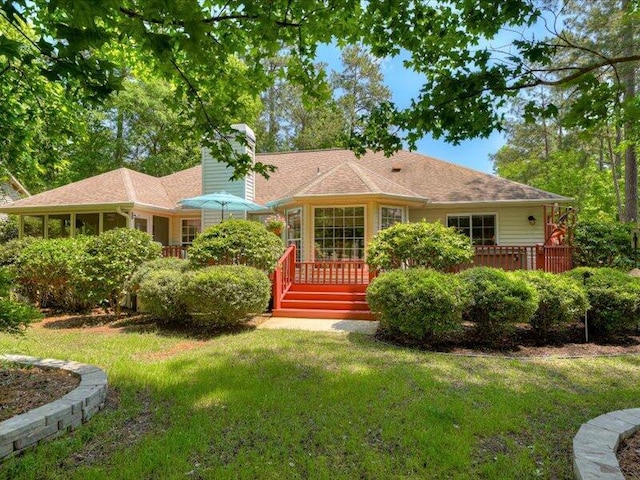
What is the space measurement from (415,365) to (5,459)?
4.46 meters

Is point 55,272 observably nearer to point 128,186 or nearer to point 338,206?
point 128,186

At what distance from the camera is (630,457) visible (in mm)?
2805

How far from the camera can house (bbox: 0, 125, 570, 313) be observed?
11781 mm

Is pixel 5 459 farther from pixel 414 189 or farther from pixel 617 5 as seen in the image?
pixel 617 5

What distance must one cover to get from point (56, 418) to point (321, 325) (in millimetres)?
5449

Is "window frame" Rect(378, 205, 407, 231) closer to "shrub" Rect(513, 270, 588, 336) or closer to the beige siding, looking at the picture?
the beige siding

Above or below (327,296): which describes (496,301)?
above

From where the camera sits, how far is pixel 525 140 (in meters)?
28.0

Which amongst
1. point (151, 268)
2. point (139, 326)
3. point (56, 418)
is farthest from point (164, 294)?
point (56, 418)

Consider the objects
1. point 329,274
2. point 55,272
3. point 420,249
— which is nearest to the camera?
point 420,249

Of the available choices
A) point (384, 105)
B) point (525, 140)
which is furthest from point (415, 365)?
point (525, 140)

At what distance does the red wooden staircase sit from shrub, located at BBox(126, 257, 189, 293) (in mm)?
2301

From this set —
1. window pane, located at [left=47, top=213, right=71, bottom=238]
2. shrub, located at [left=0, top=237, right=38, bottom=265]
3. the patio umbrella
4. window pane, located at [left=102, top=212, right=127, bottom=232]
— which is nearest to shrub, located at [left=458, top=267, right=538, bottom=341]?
the patio umbrella

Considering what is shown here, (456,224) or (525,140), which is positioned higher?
(525,140)
